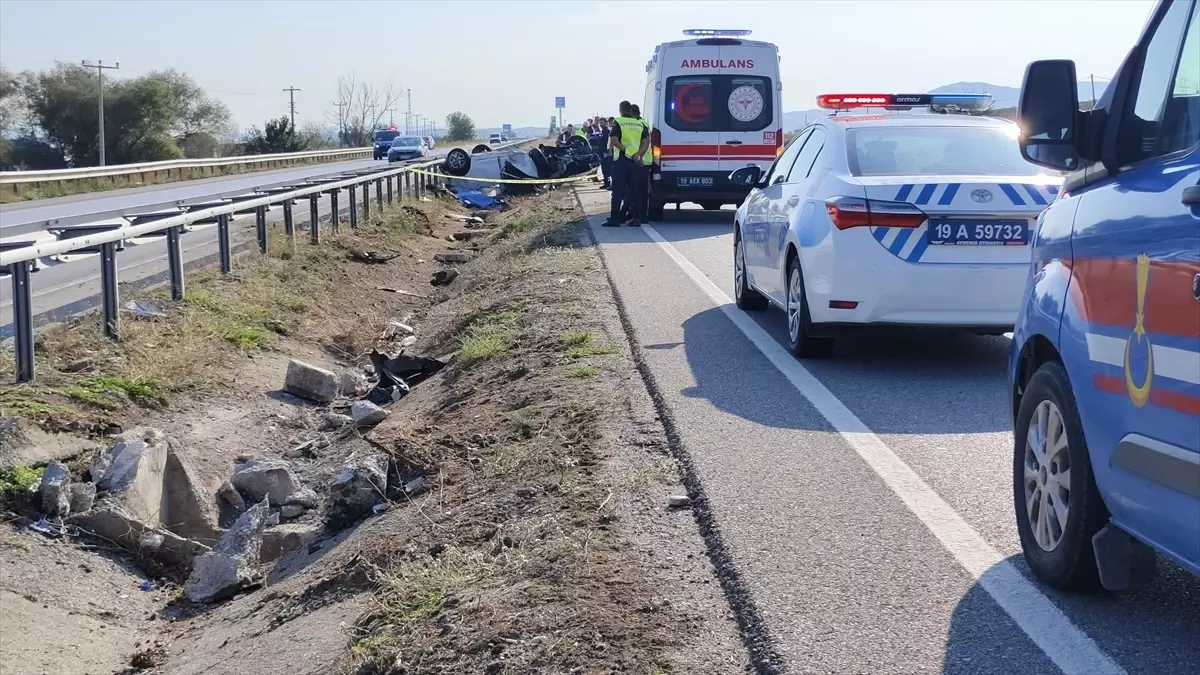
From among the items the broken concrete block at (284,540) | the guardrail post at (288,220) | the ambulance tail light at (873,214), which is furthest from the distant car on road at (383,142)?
the broken concrete block at (284,540)

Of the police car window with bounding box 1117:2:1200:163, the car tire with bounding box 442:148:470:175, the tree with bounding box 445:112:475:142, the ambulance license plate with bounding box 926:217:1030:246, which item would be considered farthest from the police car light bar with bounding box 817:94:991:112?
the tree with bounding box 445:112:475:142

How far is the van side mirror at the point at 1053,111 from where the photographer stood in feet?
13.5

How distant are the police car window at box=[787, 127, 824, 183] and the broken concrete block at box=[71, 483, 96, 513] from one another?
516 cm

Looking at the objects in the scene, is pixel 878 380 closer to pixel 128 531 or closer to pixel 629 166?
pixel 128 531

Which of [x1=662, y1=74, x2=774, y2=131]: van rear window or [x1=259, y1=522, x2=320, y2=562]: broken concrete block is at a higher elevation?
[x1=662, y1=74, x2=774, y2=131]: van rear window

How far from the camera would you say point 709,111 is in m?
20.6

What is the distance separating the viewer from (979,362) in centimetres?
856

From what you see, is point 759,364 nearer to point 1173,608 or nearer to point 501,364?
point 501,364

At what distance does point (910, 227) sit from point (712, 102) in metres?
13.2

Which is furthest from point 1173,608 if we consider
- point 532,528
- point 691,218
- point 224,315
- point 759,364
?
point 691,218

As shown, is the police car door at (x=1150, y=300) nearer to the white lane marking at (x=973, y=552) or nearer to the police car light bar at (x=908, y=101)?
the white lane marking at (x=973, y=552)

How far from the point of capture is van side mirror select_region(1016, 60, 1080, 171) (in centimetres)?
411

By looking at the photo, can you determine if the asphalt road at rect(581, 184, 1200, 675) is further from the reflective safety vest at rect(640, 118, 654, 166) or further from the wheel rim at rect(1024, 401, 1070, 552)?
the reflective safety vest at rect(640, 118, 654, 166)

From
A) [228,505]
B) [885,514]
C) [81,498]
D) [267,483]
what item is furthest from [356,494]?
[885,514]
